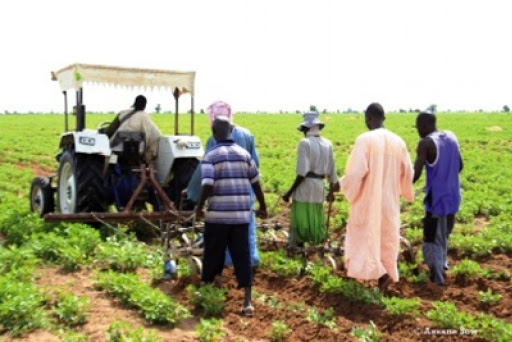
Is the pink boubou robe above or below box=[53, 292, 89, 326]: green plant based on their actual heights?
above

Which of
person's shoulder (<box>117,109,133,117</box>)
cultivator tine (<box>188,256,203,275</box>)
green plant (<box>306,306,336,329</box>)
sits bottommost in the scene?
green plant (<box>306,306,336,329</box>)

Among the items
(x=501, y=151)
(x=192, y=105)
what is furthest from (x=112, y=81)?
(x=501, y=151)

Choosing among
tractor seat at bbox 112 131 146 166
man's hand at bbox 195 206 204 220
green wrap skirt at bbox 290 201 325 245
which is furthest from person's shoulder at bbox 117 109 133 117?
man's hand at bbox 195 206 204 220

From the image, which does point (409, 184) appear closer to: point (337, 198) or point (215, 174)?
point (215, 174)

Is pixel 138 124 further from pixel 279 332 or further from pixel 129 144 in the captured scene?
pixel 279 332

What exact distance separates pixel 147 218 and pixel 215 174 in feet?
8.29

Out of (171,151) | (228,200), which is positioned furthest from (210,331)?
(171,151)

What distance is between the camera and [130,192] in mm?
8805

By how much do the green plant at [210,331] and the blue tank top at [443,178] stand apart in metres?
2.65

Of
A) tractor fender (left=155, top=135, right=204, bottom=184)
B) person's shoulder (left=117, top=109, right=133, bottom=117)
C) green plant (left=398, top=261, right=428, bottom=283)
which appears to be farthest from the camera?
tractor fender (left=155, top=135, right=204, bottom=184)

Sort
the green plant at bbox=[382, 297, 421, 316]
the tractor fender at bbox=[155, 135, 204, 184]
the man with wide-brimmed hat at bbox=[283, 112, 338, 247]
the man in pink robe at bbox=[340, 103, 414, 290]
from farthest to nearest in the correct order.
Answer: the tractor fender at bbox=[155, 135, 204, 184] → the man with wide-brimmed hat at bbox=[283, 112, 338, 247] → the man in pink robe at bbox=[340, 103, 414, 290] → the green plant at bbox=[382, 297, 421, 316]

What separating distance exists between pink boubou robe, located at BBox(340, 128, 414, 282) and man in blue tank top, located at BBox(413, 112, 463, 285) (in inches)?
19.6

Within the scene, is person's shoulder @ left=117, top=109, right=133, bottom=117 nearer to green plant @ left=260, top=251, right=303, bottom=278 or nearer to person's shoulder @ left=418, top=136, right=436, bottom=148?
green plant @ left=260, top=251, right=303, bottom=278

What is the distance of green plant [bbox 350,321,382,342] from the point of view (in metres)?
4.98
